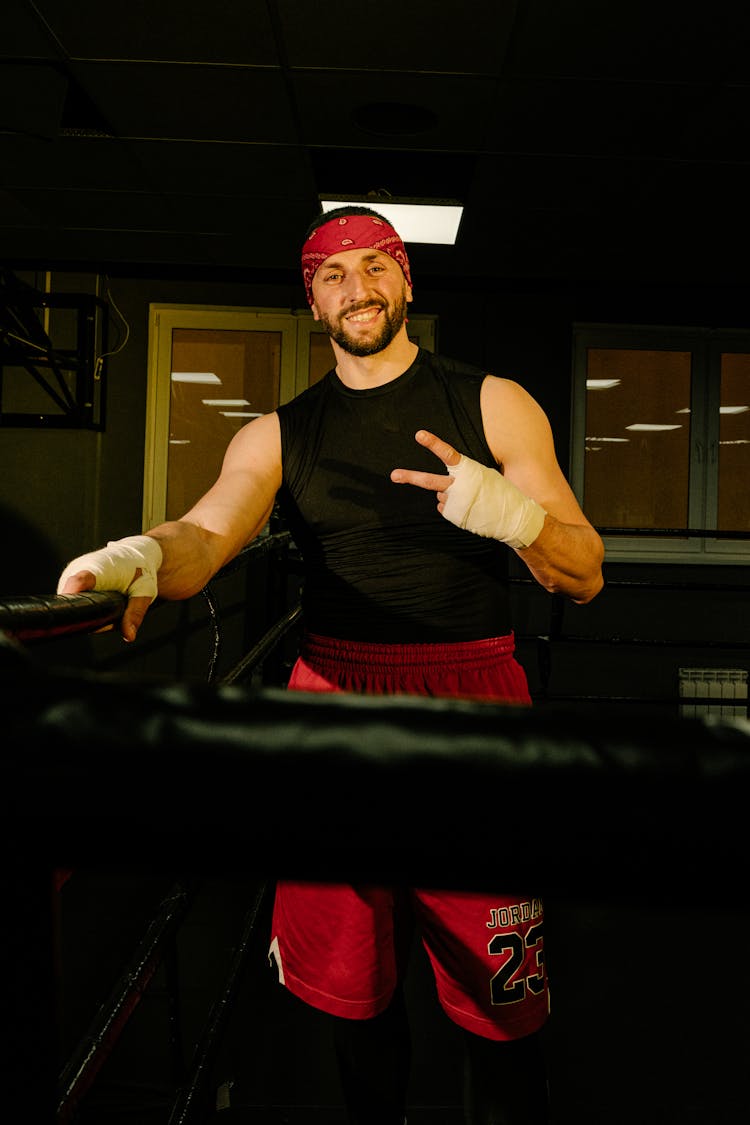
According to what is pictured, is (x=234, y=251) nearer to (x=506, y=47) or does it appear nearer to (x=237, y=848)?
(x=506, y=47)

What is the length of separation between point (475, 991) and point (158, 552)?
0.80 meters

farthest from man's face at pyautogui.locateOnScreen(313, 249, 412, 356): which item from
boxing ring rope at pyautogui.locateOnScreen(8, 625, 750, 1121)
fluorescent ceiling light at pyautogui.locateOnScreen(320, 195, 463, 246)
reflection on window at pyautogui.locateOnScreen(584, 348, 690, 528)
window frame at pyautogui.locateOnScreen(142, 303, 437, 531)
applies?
reflection on window at pyautogui.locateOnScreen(584, 348, 690, 528)

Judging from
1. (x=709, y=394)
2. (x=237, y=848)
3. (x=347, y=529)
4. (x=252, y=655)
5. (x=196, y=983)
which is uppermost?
(x=709, y=394)

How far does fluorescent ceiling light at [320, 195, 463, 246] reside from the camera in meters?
3.94

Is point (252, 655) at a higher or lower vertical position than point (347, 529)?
lower

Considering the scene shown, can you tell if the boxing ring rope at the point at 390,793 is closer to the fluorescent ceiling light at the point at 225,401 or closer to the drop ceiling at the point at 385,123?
the drop ceiling at the point at 385,123

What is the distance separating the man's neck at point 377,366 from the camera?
146cm

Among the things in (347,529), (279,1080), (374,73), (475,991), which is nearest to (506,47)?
(374,73)

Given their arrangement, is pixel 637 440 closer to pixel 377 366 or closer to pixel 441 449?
pixel 377 366

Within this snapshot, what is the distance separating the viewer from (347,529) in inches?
54.8

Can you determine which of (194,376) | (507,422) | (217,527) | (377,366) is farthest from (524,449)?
(194,376)

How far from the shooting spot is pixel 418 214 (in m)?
4.12

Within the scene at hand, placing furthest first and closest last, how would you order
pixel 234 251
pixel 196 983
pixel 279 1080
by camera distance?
pixel 234 251 < pixel 196 983 < pixel 279 1080

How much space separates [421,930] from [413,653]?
17.0 inches
